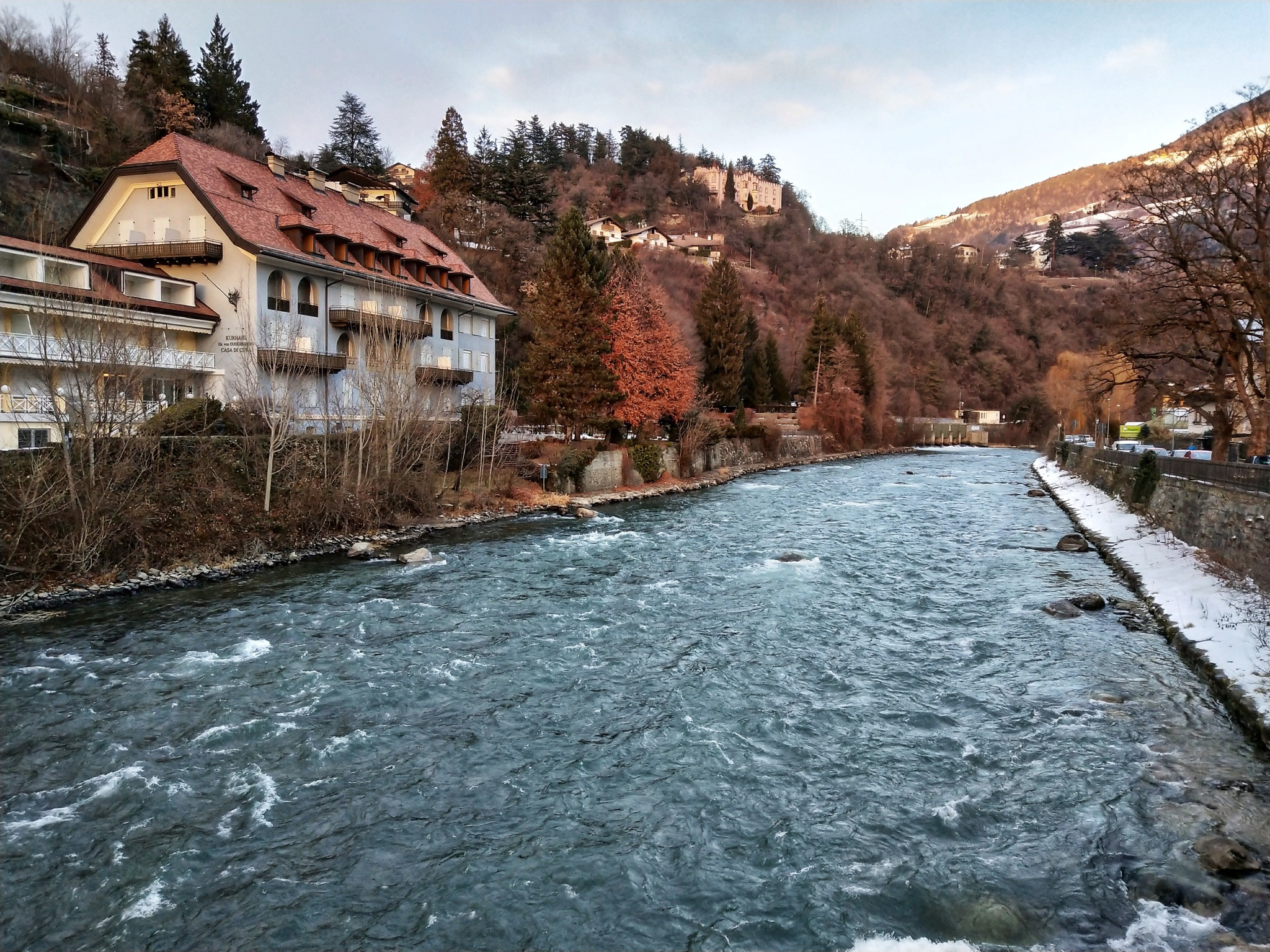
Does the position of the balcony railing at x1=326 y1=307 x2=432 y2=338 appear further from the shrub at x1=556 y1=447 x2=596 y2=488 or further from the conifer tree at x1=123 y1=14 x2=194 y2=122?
the conifer tree at x1=123 y1=14 x2=194 y2=122

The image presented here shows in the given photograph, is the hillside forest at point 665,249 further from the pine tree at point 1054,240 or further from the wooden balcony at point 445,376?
the pine tree at point 1054,240

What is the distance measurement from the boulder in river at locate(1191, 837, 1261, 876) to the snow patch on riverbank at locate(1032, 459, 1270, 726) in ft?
10.5

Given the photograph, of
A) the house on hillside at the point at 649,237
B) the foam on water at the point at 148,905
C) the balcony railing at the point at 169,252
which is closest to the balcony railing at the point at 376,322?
the balcony railing at the point at 169,252

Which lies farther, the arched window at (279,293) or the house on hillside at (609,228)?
the house on hillside at (609,228)

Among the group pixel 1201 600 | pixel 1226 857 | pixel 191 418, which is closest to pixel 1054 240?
pixel 1201 600

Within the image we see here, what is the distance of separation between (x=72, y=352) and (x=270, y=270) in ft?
43.5

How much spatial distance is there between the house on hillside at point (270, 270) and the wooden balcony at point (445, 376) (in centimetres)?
16

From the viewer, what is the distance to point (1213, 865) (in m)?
6.98

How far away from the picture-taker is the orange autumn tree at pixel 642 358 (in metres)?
39.0

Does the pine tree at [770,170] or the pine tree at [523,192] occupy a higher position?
the pine tree at [770,170]

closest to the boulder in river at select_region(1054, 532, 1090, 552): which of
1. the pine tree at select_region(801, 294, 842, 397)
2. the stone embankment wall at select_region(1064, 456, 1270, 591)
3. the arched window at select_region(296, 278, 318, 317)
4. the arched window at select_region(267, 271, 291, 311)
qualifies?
the stone embankment wall at select_region(1064, 456, 1270, 591)

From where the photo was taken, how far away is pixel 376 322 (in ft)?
84.4

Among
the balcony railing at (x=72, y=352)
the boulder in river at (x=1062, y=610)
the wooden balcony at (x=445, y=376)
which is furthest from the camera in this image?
the wooden balcony at (x=445, y=376)

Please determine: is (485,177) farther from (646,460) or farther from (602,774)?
(602,774)
